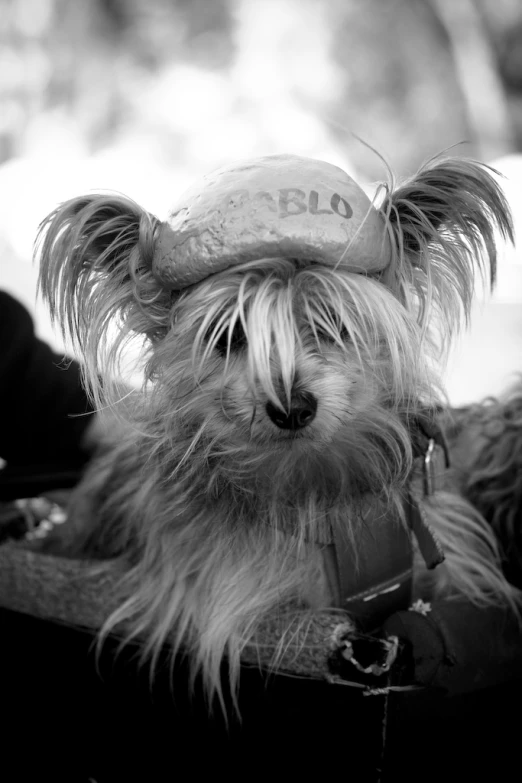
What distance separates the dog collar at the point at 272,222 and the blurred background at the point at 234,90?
11.3ft

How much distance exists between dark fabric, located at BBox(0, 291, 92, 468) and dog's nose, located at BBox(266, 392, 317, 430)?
3.34ft

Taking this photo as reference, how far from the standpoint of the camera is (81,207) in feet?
4.49

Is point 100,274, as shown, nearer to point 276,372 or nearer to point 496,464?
point 276,372

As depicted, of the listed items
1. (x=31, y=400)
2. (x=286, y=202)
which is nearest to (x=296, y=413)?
(x=286, y=202)

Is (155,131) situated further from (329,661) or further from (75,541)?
(329,661)

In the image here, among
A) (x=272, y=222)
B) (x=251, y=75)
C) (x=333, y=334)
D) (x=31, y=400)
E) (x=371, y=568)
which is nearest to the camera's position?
(x=272, y=222)

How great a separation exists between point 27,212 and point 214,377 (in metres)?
3.63

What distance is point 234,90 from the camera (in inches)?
211

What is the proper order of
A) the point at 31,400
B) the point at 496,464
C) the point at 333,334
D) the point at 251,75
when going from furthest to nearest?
the point at 251,75, the point at 31,400, the point at 496,464, the point at 333,334

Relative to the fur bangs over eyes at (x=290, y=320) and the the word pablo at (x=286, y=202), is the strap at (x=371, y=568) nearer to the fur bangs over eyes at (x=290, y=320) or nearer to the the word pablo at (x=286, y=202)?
the fur bangs over eyes at (x=290, y=320)

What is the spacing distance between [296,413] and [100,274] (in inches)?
19.6

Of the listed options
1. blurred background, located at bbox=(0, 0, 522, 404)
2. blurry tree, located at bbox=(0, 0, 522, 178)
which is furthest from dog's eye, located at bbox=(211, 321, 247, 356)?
blurry tree, located at bbox=(0, 0, 522, 178)

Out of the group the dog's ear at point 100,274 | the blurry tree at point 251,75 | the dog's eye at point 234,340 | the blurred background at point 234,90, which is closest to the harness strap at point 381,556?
the dog's eye at point 234,340

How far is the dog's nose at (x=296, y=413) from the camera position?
123cm
